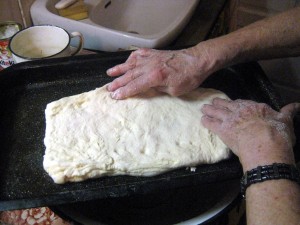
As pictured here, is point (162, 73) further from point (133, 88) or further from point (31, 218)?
point (31, 218)

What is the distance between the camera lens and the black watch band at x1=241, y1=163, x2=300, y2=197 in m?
0.61

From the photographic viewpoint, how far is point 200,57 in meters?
0.87

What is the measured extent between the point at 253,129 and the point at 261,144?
0.05m

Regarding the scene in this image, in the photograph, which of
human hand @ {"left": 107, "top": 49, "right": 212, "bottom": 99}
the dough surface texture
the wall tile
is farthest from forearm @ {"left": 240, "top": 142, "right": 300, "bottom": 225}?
the wall tile

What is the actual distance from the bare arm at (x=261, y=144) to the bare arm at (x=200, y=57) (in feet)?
0.34

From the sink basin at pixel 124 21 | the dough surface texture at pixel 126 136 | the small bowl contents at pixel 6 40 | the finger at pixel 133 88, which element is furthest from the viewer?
the sink basin at pixel 124 21

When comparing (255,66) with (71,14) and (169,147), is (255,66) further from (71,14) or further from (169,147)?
(71,14)

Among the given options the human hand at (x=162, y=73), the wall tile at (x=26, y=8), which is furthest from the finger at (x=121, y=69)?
the wall tile at (x=26, y=8)

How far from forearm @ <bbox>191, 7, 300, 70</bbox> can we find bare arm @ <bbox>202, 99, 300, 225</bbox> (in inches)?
5.7

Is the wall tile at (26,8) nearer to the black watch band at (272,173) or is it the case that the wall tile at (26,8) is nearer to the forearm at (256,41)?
the forearm at (256,41)

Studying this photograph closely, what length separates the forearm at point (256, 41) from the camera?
2.90 ft

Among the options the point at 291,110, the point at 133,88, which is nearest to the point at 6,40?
the point at 133,88

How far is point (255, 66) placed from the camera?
37.2 inches

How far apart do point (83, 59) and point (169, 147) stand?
0.40 m
